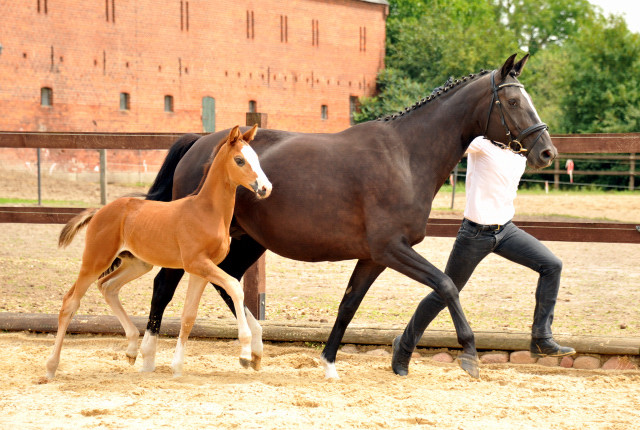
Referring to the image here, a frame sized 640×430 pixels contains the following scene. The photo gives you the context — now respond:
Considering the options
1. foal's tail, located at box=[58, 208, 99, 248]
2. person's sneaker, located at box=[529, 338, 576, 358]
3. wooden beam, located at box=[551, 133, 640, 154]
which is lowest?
person's sneaker, located at box=[529, 338, 576, 358]

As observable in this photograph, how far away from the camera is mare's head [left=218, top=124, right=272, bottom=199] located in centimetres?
463

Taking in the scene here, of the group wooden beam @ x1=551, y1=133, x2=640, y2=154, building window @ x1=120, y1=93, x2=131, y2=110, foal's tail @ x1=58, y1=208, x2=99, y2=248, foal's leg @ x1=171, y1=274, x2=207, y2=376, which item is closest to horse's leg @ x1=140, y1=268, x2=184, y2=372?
foal's leg @ x1=171, y1=274, x2=207, y2=376

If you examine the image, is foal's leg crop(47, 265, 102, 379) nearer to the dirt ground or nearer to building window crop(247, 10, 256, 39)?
the dirt ground

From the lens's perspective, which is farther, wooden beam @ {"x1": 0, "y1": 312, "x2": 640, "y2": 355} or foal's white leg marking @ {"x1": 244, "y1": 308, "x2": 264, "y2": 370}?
wooden beam @ {"x1": 0, "y1": 312, "x2": 640, "y2": 355}

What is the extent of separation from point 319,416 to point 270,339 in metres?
2.05

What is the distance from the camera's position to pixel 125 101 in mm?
35562

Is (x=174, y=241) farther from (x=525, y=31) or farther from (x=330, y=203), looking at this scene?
(x=525, y=31)

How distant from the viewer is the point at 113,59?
3453 centimetres

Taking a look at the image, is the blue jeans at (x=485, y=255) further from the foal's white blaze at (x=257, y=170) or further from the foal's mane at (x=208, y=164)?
the foal's mane at (x=208, y=164)

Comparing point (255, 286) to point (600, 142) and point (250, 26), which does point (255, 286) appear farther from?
point (250, 26)

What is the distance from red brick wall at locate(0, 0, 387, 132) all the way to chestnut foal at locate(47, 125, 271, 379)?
28506 mm

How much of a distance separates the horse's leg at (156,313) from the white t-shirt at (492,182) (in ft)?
6.84

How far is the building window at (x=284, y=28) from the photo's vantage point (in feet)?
134

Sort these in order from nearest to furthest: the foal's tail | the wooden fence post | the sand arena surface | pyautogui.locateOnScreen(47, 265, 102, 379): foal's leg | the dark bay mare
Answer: the sand arena surface → the dark bay mare → pyautogui.locateOnScreen(47, 265, 102, 379): foal's leg → the foal's tail → the wooden fence post
